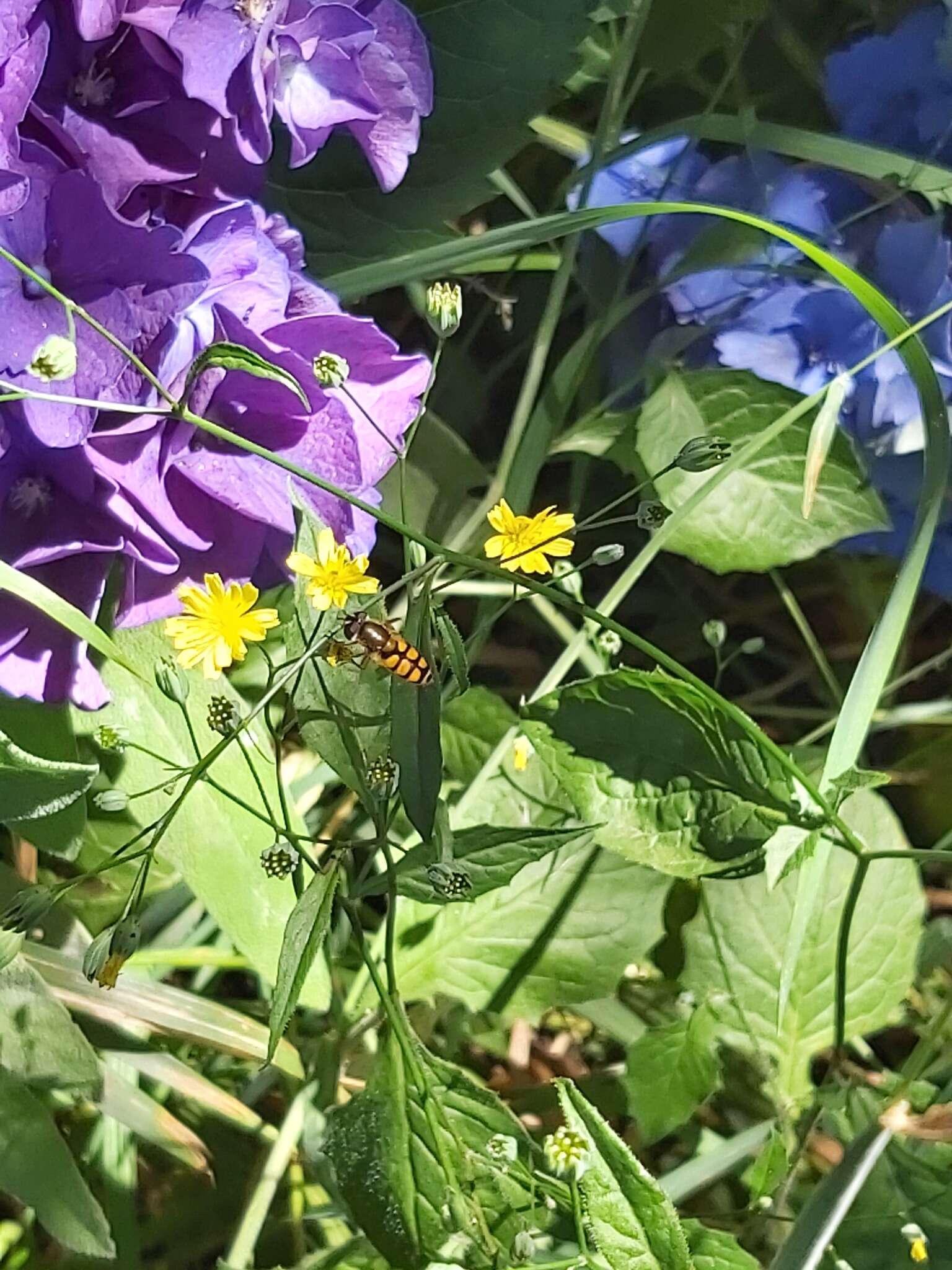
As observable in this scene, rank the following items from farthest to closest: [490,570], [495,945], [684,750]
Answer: [495,945], [684,750], [490,570]

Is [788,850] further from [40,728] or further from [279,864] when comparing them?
[40,728]

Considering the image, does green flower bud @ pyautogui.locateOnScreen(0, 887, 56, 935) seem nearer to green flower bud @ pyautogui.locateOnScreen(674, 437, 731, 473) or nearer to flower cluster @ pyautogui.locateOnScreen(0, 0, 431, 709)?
flower cluster @ pyautogui.locateOnScreen(0, 0, 431, 709)

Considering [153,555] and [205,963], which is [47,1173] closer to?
[205,963]

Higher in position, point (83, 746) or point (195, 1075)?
point (83, 746)

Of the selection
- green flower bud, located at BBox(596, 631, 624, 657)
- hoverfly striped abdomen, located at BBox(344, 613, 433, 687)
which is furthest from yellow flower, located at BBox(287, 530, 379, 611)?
green flower bud, located at BBox(596, 631, 624, 657)

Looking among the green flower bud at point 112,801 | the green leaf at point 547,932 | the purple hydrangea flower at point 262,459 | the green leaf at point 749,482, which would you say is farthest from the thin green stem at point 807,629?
the green flower bud at point 112,801

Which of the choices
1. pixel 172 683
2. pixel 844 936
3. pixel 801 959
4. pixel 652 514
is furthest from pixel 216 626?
pixel 801 959

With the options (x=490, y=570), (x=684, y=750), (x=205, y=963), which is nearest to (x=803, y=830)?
(x=684, y=750)

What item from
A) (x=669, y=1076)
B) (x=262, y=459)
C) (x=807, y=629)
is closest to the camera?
(x=262, y=459)
